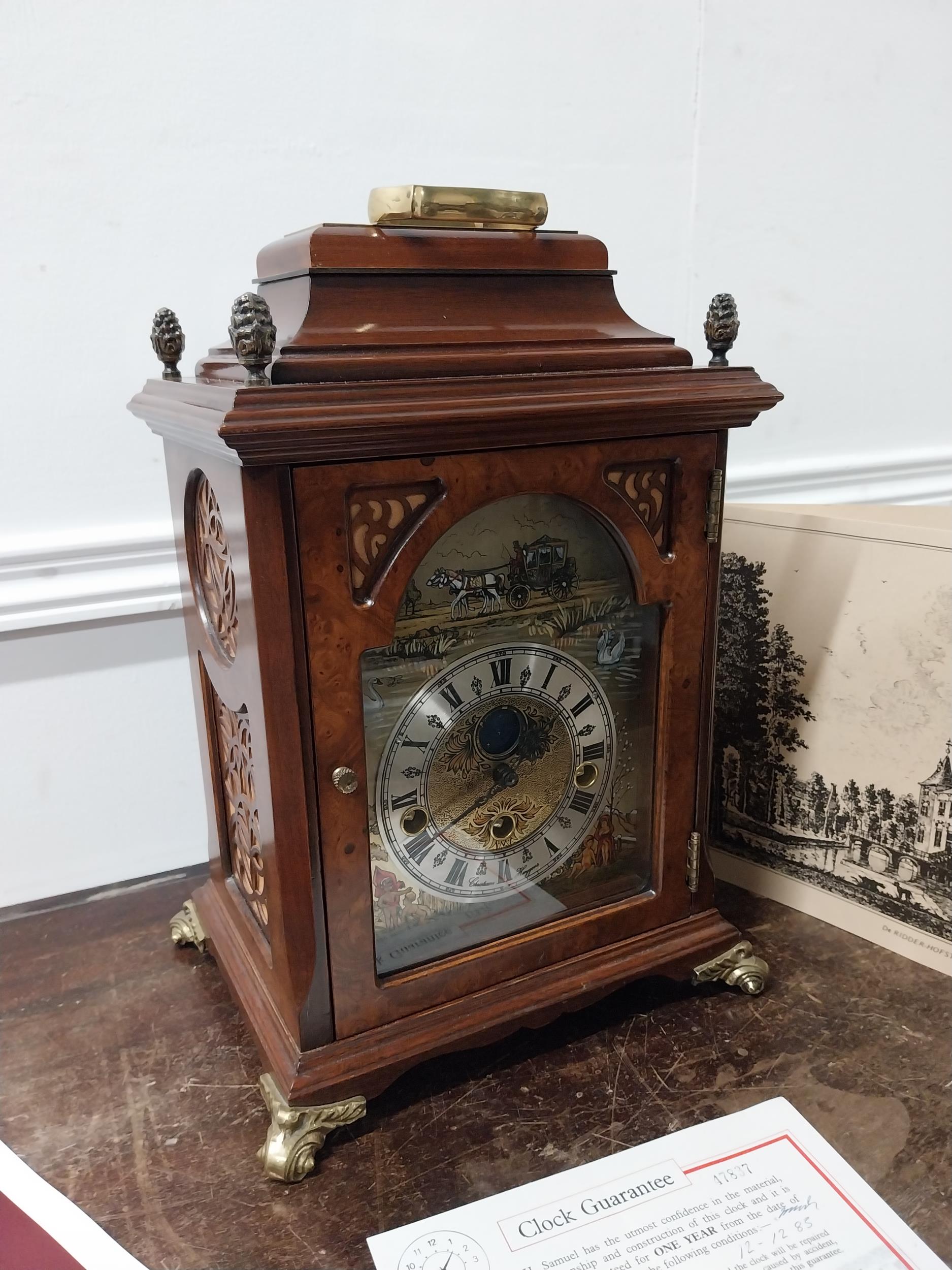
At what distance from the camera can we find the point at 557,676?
0.83m

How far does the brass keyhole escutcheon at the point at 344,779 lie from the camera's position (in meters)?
0.73

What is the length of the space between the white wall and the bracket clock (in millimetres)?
259

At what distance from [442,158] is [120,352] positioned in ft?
1.51

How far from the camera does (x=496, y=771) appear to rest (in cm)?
83

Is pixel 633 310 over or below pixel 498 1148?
over

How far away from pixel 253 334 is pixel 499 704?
359mm

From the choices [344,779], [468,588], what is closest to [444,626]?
[468,588]

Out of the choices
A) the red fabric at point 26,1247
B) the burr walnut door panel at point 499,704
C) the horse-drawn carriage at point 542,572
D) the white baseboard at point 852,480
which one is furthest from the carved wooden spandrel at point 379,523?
the white baseboard at point 852,480

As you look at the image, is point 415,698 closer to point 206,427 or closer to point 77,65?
point 206,427

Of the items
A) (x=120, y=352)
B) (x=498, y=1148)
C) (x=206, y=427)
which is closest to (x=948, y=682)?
(x=498, y=1148)

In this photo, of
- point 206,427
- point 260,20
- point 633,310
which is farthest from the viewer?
point 633,310

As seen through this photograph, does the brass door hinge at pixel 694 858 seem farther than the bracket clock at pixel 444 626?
Yes

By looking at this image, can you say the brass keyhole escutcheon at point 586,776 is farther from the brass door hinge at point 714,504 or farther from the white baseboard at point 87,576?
the white baseboard at point 87,576

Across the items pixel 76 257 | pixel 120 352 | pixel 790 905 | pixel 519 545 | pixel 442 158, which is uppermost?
pixel 442 158
